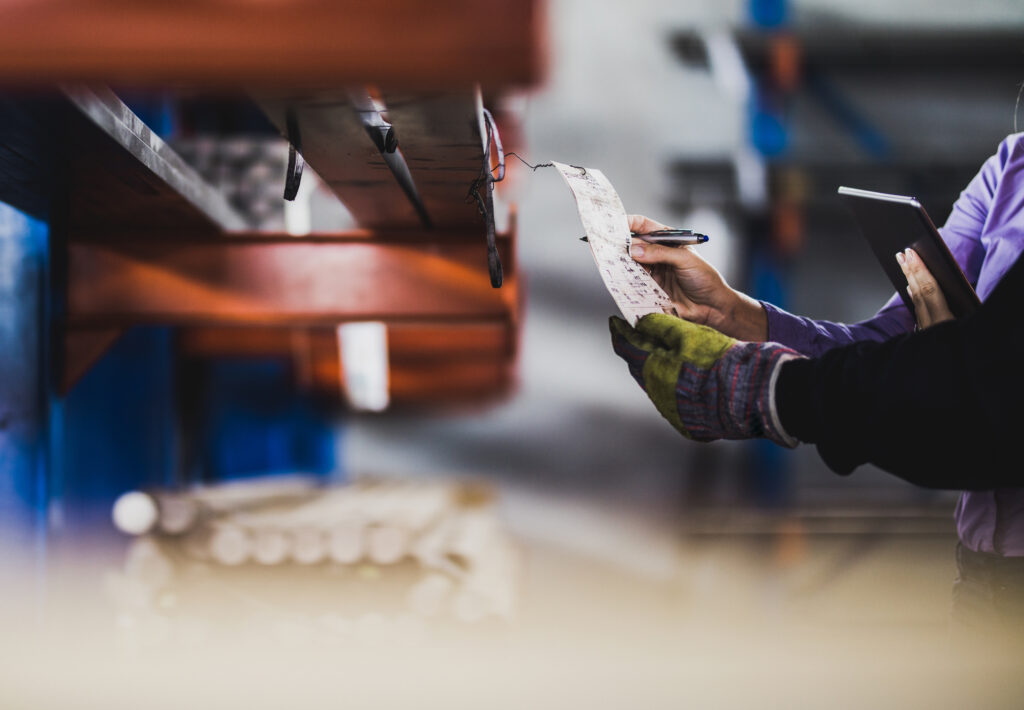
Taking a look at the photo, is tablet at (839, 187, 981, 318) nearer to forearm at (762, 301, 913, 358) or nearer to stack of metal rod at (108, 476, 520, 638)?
forearm at (762, 301, 913, 358)

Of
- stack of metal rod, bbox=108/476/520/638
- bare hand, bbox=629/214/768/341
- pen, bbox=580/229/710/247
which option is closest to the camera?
pen, bbox=580/229/710/247

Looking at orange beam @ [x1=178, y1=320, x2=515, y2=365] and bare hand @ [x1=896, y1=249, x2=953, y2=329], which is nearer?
bare hand @ [x1=896, y1=249, x2=953, y2=329]

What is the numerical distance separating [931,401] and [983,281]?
2.15ft

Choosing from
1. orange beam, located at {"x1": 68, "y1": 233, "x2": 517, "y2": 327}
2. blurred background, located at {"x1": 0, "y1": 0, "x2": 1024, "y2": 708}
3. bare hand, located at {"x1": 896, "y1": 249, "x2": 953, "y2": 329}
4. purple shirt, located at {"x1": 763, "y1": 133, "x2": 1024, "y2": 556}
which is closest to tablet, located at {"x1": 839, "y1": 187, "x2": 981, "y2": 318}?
bare hand, located at {"x1": 896, "y1": 249, "x2": 953, "y2": 329}

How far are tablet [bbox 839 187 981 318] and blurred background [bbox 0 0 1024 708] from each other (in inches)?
14.3

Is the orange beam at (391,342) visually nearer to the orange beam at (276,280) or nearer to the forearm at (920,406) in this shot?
the orange beam at (276,280)

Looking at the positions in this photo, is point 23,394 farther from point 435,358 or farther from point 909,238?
point 909,238

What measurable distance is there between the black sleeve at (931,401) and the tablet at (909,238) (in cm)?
25

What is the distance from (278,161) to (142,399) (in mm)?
1393

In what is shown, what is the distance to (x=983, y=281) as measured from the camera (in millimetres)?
1781

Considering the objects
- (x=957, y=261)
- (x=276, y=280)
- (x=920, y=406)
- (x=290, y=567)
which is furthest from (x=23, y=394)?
(x=957, y=261)

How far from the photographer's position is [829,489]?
224 inches

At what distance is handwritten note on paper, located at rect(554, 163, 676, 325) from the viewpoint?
5.33ft

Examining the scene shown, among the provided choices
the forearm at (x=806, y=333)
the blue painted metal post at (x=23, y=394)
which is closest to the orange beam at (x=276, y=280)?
the blue painted metal post at (x=23, y=394)
